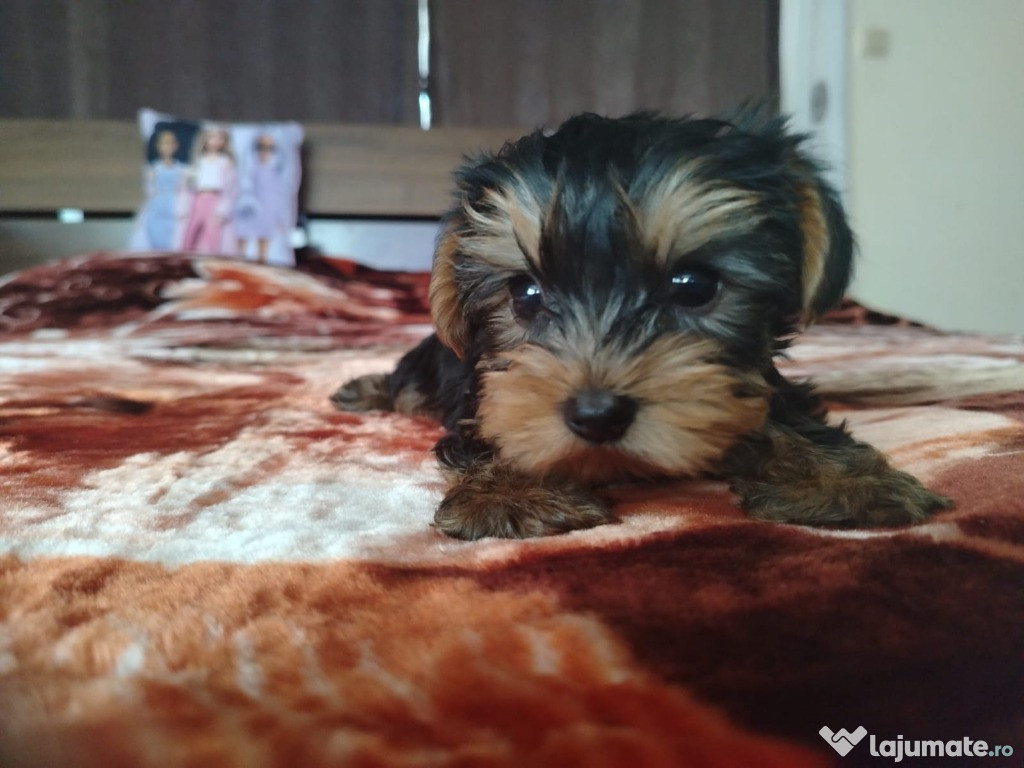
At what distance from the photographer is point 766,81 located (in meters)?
5.59

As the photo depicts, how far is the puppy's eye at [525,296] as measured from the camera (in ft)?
5.10

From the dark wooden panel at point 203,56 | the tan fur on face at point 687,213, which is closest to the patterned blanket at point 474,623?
the tan fur on face at point 687,213

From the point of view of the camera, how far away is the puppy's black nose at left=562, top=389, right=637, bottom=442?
1193 millimetres

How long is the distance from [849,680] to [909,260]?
5600mm

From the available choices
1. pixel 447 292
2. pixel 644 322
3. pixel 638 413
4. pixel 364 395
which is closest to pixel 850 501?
pixel 638 413

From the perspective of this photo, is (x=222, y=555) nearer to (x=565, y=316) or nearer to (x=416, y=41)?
(x=565, y=316)

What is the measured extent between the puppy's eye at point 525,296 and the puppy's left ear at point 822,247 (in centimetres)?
54

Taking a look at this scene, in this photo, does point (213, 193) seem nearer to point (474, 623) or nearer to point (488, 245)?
point (488, 245)

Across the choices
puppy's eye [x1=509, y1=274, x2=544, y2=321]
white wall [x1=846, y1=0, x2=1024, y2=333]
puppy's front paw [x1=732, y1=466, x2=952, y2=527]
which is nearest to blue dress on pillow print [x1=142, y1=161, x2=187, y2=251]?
puppy's eye [x1=509, y1=274, x2=544, y2=321]

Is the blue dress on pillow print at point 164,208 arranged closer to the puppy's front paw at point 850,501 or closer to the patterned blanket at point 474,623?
the patterned blanket at point 474,623

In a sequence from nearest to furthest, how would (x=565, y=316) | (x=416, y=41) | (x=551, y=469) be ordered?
(x=551, y=469)
(x=565, y=316)
(x=416, y=41)

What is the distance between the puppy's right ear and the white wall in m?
4.61

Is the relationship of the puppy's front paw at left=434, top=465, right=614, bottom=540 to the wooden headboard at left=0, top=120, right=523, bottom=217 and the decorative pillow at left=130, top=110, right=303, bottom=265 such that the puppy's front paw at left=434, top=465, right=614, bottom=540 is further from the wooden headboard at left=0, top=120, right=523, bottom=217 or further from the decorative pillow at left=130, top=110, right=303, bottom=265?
the wooden headboard at left=0, top=120, right=523, bottom=217

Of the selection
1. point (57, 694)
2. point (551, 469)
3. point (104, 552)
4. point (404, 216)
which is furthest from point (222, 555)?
point (404, 216)
